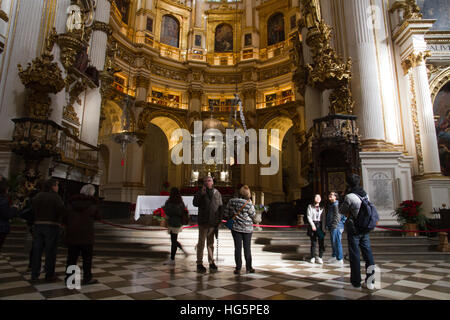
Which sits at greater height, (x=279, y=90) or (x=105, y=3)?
(x=105, y=3)

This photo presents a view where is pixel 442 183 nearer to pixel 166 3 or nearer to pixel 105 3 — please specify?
pixel 105 3

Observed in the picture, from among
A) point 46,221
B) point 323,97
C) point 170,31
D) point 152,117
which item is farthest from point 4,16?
point 170,31

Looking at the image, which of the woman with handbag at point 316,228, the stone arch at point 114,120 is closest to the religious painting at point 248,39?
the stone arch at point 114,120

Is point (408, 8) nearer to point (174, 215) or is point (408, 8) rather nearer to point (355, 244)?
point (355, 244)

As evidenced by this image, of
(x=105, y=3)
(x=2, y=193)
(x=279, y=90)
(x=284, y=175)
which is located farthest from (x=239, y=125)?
(x=2, y=193)

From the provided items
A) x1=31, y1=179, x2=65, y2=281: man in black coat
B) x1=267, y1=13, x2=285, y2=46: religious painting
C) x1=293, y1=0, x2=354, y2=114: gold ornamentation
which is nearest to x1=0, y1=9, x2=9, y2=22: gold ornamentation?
x1=31, y1=179, x2=65, y2=281: man in black coat

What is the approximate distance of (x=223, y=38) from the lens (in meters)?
22.9

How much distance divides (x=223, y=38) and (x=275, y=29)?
14.3 feet

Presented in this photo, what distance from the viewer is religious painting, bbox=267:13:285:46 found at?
2103cm

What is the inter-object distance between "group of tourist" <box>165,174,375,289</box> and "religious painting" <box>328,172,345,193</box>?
126 inches

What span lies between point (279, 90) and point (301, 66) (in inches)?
330

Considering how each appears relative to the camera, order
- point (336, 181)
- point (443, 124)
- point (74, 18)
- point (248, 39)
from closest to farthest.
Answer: point (336, 181), point (74, 18), point (443, 124), point (248, 39)

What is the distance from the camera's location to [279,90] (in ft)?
66.0

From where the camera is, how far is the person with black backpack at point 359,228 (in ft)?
11.2
